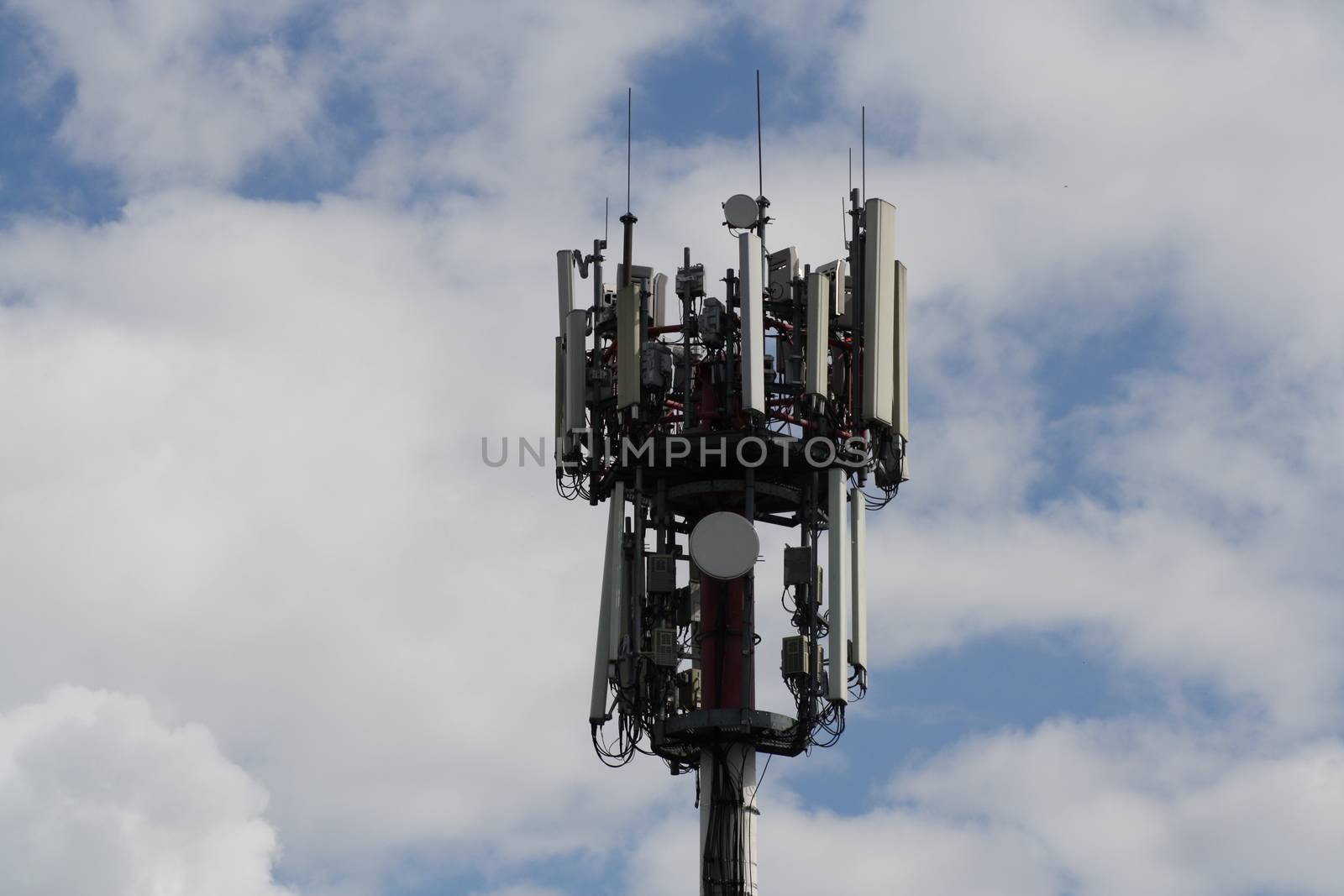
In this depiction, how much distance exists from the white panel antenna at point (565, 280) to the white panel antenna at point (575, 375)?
151cm

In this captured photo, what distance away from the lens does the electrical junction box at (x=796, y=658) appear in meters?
93.6

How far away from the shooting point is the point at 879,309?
9619 cm

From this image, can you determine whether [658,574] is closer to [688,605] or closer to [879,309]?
Answer: [688,605]

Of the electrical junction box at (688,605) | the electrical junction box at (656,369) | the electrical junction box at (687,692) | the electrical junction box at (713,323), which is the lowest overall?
→ the electrical junction box at (687,692)

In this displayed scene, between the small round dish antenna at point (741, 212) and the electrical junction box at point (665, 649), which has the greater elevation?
the small round dish antenna at point (741, 212)

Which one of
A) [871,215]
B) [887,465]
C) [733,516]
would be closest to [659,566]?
[733,516]

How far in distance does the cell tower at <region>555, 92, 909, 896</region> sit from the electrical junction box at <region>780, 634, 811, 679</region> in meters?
0.07

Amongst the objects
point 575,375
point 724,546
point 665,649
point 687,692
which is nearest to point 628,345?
point 575,375

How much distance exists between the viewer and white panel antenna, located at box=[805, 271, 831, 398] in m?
94.2

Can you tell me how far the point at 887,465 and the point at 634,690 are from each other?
1268 cm

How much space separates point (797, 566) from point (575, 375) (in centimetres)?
1098

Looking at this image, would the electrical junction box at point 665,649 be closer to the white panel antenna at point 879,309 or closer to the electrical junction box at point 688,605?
the electrical junction box at point 688,605

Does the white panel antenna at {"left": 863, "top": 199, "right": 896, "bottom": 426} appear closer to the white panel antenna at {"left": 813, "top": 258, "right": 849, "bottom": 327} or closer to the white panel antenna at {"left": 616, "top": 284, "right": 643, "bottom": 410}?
the white panel antenna at {"left": 813, "top": 258, "right": 849, "bottom": 327}

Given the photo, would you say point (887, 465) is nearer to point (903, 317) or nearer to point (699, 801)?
point (903, 317)
